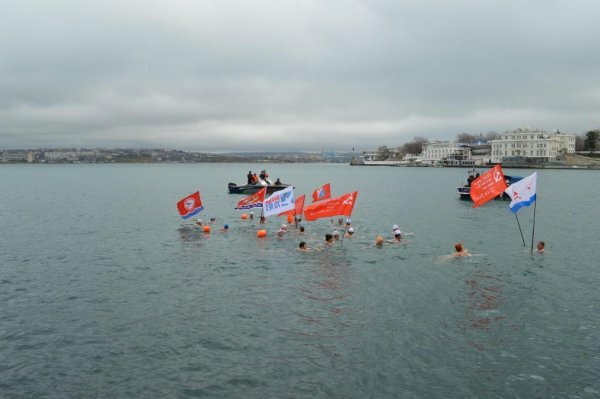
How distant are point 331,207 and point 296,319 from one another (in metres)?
11.0

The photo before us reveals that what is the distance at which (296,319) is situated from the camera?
58.6 feet

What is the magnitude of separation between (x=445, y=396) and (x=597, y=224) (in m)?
38.8

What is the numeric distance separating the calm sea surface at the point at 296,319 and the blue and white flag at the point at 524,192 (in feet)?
10.3

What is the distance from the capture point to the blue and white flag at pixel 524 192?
2700cm

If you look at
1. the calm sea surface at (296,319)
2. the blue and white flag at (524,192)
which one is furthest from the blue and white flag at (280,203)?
the blue and white flag at (524,192)

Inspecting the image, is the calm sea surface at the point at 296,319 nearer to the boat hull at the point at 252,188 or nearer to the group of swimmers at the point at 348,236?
the group of swimmers at the point at 348,236

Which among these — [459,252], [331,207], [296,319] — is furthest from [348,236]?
[296,319]

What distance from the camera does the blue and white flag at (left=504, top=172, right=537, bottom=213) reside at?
27.0 m

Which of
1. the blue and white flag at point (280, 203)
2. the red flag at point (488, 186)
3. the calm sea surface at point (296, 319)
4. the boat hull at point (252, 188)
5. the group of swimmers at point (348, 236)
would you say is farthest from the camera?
the boat hull at point (252, 188)

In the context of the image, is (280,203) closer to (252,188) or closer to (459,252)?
(459,252)

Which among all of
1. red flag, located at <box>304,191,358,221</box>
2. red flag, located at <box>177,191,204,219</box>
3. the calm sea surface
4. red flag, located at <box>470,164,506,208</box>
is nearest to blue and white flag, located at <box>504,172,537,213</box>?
red flag, located at <box>470,164,506,208</box>

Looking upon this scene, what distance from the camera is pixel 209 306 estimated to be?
63.5 feet

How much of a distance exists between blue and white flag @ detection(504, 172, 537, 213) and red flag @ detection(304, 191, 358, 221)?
858 cm

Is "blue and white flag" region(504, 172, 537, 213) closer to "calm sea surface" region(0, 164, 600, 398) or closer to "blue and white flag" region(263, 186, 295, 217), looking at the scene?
"calm sea surface" region(0, 164, 600, 398)
